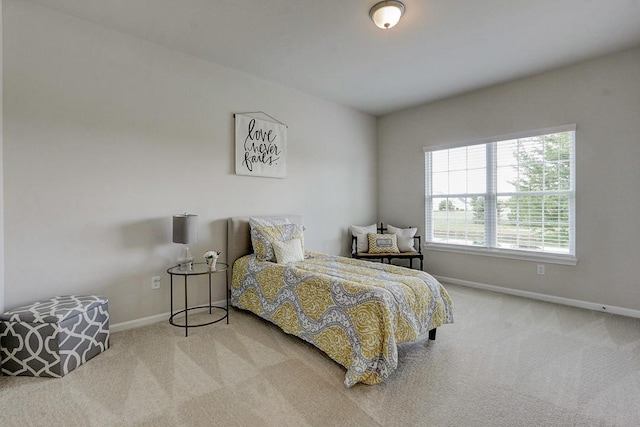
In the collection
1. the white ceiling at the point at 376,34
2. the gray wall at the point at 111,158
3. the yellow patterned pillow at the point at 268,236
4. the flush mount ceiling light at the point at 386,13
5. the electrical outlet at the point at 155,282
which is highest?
the white ceiling at the point at 376,34

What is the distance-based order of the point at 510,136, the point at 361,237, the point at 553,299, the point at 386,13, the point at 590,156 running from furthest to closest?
1. the point at 361,237
2. the point at 510,136
3. the point at 553,299
4. the point at 590,156
5. the point at 386,13

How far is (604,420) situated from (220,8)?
12.3 feet

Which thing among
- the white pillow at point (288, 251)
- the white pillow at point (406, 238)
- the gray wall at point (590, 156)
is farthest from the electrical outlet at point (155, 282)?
the gray wall at point (590, 156)

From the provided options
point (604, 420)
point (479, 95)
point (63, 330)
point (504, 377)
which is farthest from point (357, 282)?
point (479, 95)

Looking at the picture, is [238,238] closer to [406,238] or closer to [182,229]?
[182,229]

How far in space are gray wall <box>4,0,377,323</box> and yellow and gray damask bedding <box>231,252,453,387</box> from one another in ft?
3.37

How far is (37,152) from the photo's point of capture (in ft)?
7.86

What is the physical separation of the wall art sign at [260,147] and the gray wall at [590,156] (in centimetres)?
263

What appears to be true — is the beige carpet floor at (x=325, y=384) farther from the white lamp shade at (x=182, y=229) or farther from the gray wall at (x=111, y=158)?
the white lamp shade at (x=182, y=229)

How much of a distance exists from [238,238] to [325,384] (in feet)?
6.43

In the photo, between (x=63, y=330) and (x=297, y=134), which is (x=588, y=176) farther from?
(x=63, y=330)

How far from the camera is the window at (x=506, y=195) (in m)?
3.59

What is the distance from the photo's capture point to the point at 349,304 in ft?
7.02

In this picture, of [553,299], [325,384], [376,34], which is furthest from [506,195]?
[325,384]
